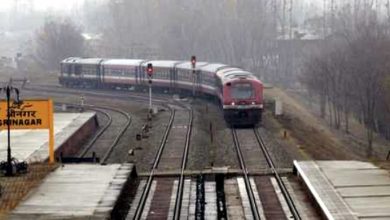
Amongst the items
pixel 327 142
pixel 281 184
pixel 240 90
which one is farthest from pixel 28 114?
pixel 327 142

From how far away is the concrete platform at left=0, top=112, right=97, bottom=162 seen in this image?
26.0m

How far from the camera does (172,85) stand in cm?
5116

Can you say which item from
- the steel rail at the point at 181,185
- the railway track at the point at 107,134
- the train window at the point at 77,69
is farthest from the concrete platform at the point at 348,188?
the train window at the point at 77,69

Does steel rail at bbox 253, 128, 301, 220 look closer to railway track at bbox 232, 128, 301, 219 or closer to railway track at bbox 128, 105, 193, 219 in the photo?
railway track at bbox 232, 128, 301, 219

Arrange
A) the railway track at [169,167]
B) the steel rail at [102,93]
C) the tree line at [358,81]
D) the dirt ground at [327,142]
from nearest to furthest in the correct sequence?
the railway track at [169,167] → the dirt ground at [327,142] → the tree line at [358,81] → the steel rail at [102,93]

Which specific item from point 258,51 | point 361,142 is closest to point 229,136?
point 361,142

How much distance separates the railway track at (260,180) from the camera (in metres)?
16.8

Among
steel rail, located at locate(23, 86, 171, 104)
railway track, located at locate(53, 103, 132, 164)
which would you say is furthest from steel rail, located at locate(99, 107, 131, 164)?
steel rail, located at locate(23, 86, 171, 104)

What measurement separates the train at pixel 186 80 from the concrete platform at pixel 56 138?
6.40m

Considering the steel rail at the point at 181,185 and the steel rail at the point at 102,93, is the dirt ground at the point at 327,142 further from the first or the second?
the steel rail at the point at 102,93

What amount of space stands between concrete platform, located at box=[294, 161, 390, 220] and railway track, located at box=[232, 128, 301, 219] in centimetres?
63

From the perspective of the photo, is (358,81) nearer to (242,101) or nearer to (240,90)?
(240,90)

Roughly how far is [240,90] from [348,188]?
16.9 metres

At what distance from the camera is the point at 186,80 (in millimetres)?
48688
